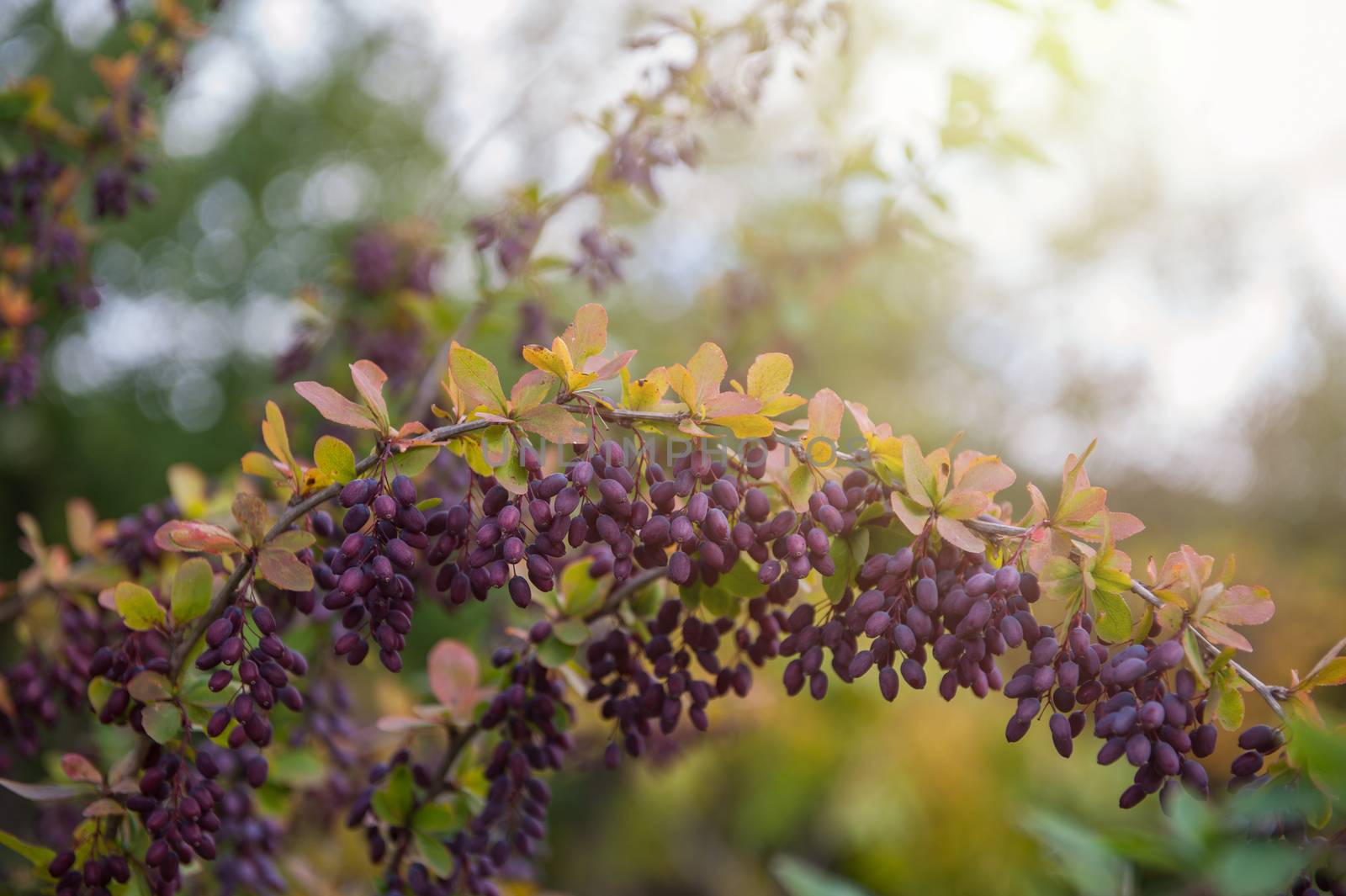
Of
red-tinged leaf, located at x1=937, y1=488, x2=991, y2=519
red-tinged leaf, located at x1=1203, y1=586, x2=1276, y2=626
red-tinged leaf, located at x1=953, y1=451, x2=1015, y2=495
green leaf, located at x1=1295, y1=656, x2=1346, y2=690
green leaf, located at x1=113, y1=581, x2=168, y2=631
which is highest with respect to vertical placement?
green leaf, located at x1=113, y1=581, x2=168, y2=631

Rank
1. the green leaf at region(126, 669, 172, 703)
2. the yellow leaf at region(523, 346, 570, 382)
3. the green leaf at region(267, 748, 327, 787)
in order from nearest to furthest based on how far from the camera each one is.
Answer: the yellow leaf at region(523, 346, 570, 382)
the green leaf at region(126, 669, 172, 703)
the green leaf at region(267, 748, 327, 787)

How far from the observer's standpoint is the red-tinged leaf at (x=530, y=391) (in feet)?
2.25

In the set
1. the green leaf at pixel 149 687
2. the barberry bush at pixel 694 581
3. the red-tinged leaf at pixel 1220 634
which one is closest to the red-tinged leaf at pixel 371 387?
the barberry bush at pixel 694 581

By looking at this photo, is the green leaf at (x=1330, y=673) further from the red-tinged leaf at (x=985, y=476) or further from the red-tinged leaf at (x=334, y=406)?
the red-tinged leaf at (x=334, y=406)

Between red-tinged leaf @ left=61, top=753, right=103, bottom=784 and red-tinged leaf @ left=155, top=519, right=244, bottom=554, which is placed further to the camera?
red-tinged leaf @ left=61, top=753, right=103, bottom=784

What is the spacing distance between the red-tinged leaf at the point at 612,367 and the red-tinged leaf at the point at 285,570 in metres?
0.29

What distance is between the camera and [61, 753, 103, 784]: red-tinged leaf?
0.82 metres

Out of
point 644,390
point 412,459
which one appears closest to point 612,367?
point 644,390

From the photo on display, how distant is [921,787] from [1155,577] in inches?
116

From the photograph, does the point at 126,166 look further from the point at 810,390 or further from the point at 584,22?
the point at 584,22

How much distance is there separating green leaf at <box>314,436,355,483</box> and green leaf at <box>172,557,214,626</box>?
20 centimetres

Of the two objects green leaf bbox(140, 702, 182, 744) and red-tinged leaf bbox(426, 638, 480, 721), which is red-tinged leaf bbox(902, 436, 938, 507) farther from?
green leaf bbox(140, 702, 182, 744)

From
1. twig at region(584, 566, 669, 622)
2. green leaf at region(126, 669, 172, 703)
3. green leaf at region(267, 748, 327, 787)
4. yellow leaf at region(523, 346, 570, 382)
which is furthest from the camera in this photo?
green leaf at region(267, 748, 327, 787)

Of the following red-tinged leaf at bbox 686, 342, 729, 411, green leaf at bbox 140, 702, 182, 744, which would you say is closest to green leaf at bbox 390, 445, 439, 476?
red-tinged leaf at bbox 686, 342, 729, 411
